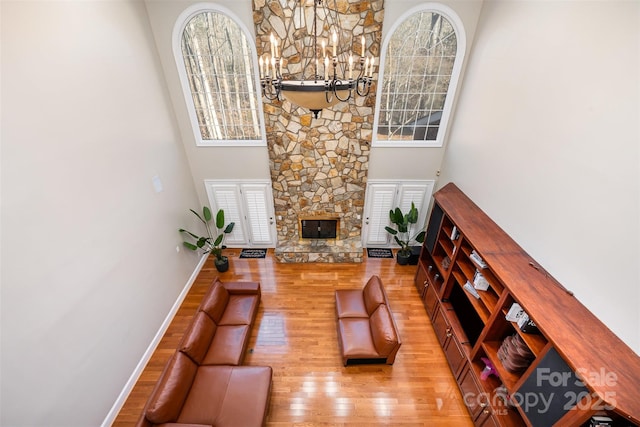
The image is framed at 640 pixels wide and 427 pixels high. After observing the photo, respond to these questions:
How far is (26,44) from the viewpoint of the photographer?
93.1 inches

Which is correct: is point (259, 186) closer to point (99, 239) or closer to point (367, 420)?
point (99, 239)

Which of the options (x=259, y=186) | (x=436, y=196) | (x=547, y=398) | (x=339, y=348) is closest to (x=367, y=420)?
(x=339, y=348)

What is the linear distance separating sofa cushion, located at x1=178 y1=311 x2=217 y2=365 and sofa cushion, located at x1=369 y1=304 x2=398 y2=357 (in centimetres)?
230

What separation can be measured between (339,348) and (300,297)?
1250 mm

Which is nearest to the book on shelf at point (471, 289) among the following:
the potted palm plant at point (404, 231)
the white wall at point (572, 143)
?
the white wall at point (572, 143)

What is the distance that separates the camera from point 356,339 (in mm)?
3738

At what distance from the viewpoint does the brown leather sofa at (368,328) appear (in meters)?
3.53

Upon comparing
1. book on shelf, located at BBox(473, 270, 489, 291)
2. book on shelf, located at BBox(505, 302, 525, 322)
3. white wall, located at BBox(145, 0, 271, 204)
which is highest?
white wall, located at BBox(145, 0, 271, 204)

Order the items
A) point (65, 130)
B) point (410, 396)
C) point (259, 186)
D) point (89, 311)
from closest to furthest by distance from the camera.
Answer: point (65, 130) < point (89, 311) < point (410, 396) < point (259, 186)

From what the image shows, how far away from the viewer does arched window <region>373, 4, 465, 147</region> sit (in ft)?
13.9

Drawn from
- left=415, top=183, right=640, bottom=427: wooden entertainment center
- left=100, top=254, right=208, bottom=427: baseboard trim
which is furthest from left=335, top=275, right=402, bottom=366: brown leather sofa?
left=100, top=254, right=208, bottom=427: baseboard trim

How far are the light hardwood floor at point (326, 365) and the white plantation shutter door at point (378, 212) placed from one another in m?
0.95

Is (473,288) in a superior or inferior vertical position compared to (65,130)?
inferior

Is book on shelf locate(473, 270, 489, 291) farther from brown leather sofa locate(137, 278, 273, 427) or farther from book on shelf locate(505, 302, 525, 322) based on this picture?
brown leather sofa locate(137, 278, 273, 427)
